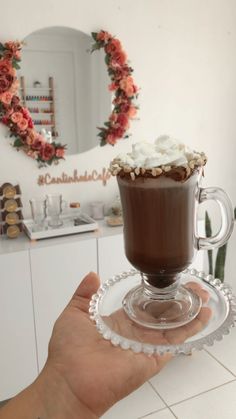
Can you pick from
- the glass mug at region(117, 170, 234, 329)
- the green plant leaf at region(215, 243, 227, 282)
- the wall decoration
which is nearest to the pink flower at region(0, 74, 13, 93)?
the wall decoration

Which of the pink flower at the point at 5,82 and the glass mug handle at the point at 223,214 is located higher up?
the pink flower at the point at 5,82

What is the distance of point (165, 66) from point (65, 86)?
2.25ft

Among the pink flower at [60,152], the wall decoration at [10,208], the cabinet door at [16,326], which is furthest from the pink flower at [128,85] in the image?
the cabinet door at [16,326]

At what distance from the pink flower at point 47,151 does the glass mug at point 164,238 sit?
1.27 meters

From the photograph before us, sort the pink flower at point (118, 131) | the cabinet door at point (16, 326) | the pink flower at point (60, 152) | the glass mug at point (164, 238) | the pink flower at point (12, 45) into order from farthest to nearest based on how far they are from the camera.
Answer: the pink flower at point (118, 131) < the pink flower at point (60, 152) < the pink flower at point (12, 45) < the cabinet door at point (16, 326) < the glass mug at point (164, 238)

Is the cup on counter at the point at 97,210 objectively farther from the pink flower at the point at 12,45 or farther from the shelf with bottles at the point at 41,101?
the pink flower at the point at 12,45

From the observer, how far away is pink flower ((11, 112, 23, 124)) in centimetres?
195

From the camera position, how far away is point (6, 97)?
6.30 feet

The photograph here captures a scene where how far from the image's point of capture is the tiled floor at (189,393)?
1846mm

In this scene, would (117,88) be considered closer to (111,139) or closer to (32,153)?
(111,139)

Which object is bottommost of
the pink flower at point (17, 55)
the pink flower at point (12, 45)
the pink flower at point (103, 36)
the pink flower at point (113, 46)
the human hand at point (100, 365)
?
the human hand at point (100, 365)

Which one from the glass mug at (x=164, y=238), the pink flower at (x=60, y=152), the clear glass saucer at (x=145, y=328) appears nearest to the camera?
the clear glass saucer at (x=145, y=328)

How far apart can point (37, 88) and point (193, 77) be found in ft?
3.53

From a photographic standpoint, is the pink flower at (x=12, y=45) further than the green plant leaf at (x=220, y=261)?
No
